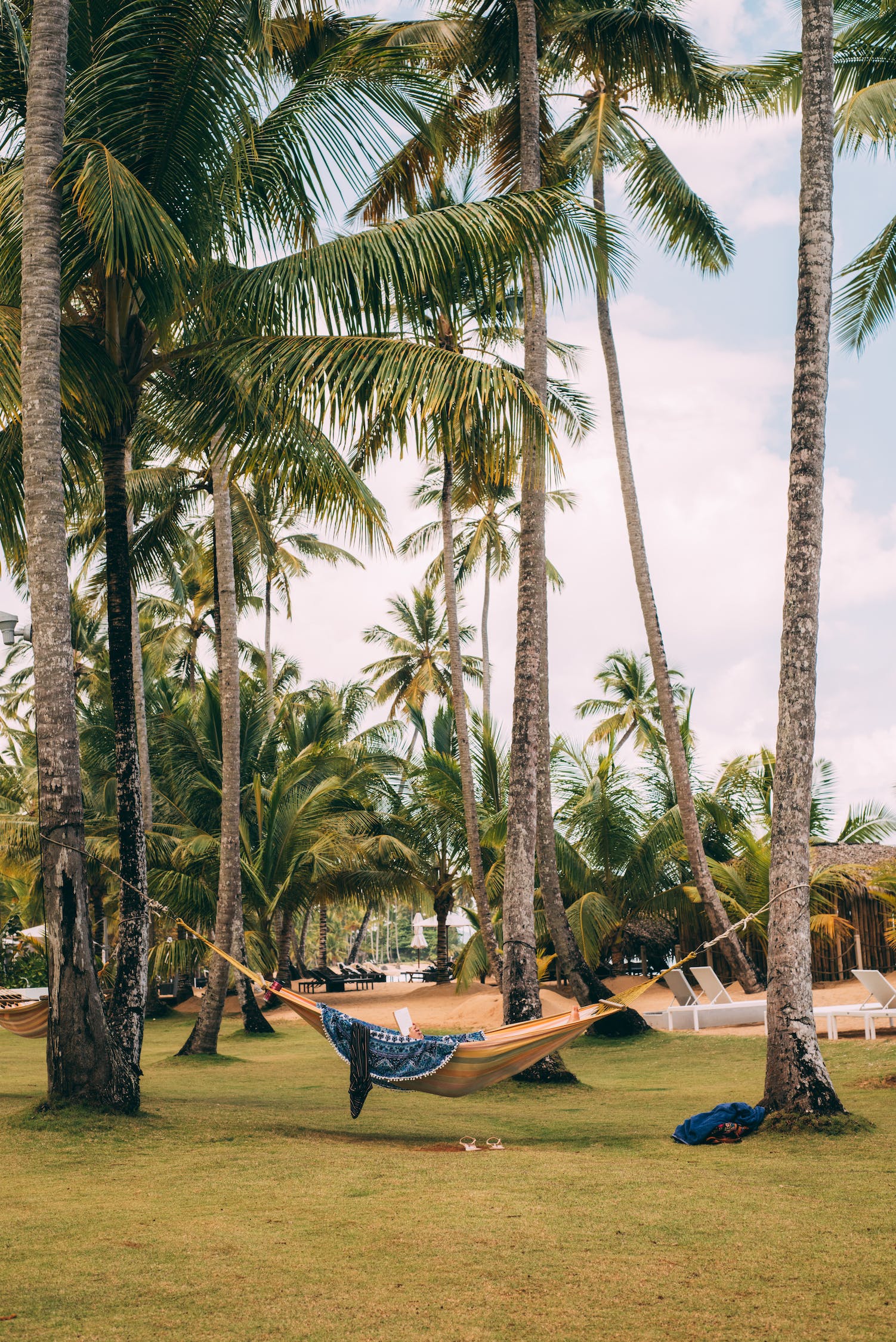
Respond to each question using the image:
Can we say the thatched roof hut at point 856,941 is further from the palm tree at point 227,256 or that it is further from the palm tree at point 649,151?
the palm tree at point 227,256

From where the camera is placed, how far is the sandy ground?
44.8 feet

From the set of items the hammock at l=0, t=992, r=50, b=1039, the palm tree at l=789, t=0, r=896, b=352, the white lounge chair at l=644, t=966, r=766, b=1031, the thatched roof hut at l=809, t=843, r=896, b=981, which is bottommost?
the white lounge chair at l=644, t=966, r=766, b=1031

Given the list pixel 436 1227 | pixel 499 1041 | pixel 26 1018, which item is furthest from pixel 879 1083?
pixel 26 1018

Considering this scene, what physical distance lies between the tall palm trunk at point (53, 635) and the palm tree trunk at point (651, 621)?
25.4 ft

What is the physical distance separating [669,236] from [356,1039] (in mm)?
10551

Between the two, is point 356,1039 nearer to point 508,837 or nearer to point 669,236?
point 508,837

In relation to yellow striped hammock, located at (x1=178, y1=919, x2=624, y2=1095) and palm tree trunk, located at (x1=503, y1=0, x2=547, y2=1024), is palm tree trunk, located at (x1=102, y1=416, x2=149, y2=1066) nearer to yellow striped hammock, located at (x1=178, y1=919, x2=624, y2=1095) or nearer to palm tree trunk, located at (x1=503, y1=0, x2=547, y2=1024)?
yellow striped hammock, located at (x1=178, y1=919, x2=624, y2=1095)

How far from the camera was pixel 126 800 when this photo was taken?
27.3 ft

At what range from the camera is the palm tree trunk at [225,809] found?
41.7 ft

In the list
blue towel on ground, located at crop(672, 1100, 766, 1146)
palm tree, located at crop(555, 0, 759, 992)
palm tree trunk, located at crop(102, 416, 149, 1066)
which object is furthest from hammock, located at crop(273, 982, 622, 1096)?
palm tree, located at crop(555, 0, 759, 992)

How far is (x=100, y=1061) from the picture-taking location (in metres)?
7.11

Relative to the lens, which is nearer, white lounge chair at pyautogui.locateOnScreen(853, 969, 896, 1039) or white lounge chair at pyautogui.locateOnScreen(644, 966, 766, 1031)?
white lounge chair at pyautogui.locateOnScreen(853, 969, 896, 1039)

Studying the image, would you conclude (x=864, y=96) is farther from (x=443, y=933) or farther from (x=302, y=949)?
(x=302, y=949)

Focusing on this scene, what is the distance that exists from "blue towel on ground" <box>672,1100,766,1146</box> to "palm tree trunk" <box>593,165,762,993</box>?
698cm
